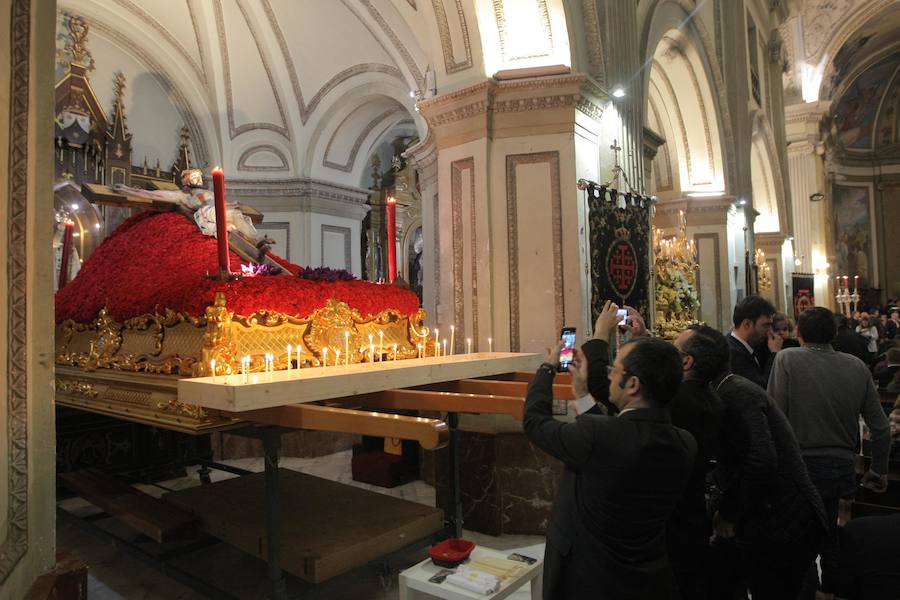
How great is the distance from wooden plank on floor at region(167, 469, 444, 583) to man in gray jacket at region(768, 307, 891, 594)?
206cm

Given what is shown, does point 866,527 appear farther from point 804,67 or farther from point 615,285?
point 804,67

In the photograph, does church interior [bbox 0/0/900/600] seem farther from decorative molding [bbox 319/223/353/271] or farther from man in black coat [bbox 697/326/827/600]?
man in black coat [bbox 697/326/827/600]

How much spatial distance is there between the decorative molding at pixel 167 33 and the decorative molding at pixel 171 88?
0.38 m

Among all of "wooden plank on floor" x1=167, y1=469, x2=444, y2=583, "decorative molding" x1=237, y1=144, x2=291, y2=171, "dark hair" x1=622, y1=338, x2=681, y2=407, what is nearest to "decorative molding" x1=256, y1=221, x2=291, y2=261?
"decorative molding" x1=237, y1=144, x2=291, y2=171

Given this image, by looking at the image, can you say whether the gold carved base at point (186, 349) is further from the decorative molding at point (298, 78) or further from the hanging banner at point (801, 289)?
the hanging banner at point (801, 289)

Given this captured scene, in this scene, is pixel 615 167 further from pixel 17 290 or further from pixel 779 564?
pixel 17 290

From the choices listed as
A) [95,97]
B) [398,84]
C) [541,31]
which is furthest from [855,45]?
[95,97]

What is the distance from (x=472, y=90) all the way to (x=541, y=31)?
98 cm

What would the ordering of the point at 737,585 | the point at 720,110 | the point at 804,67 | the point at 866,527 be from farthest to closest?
the point at 804,67 → the point at 720,110 → the point at 737,585 → the point at 866,527

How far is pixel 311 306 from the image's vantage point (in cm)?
345

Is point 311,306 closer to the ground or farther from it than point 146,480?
farther from it

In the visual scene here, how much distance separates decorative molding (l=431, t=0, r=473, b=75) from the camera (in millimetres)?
5113

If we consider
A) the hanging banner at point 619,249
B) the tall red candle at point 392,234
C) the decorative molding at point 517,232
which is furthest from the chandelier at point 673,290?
the tall red candle at point 392,234

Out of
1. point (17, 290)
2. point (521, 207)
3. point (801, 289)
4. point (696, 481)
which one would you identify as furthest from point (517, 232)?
point (801, 289)
